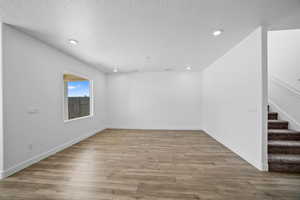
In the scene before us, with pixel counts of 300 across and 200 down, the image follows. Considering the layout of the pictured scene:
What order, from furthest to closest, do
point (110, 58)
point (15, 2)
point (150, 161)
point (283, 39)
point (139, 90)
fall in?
1. point (139, 90)
2. point (110, 58)
3. point (283, 39)
4. point (150, 161)
5. point (15, 2)

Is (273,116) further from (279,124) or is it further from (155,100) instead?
(155,100)

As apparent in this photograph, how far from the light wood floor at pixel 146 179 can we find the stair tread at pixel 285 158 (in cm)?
21

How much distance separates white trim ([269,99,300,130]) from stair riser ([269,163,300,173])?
1063 mm

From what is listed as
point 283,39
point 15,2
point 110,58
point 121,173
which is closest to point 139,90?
point 110,58

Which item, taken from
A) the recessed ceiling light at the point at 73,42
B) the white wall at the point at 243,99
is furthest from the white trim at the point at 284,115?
the recessed ceiling light at the point at 73,42

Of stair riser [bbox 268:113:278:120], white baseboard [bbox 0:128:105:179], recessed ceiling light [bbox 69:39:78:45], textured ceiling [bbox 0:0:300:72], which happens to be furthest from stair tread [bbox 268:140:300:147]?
white baseboard [bbox 0:128:105:179]

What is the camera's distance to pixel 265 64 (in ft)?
6.82

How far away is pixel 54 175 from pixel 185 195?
210 cm

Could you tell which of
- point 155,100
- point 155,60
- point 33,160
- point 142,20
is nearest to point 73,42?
point 142,20

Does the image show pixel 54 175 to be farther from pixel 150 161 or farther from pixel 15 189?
pixel 150 161

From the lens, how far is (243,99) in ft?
8.26

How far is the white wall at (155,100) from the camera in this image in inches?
205

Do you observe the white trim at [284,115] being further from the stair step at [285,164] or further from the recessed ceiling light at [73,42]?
the recessed ceiling light at [73,42]

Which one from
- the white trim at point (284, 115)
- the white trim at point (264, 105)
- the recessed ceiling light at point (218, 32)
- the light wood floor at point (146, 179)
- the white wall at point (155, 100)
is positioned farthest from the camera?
the white wall at point (155, 100)
